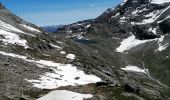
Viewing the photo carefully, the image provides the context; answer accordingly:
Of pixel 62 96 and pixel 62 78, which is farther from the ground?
pixel 62 78

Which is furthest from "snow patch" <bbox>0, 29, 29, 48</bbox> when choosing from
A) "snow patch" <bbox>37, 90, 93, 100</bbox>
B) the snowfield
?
"snow patch" <bbox>37, 90, 93, 100</bbox>

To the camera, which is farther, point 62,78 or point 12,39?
point 12,39

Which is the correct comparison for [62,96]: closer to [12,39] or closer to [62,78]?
[62,78]

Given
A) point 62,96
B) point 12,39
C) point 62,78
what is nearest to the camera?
point 62,96

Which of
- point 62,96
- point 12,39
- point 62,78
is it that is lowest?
point 62,96

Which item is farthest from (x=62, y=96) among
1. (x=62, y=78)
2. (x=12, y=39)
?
(x=12, y=39)

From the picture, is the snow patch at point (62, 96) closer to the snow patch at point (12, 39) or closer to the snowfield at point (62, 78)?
the snowfield at point (62, 78)

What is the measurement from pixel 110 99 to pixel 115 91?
34.9 feet

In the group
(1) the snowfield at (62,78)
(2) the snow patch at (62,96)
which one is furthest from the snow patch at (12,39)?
(2) the snow patch at (62,96)

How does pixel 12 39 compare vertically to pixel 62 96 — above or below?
above

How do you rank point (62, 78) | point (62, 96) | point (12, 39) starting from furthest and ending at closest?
point (12, 39)
point (62, 78)
point (62, 96)

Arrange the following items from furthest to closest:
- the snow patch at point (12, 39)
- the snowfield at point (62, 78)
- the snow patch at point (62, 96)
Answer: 1. the snow patch at point (12, 39)
2. the snowfield at point (62, 78)
3. the snow patch at point (62, 96)

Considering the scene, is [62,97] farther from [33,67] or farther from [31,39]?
[31,39]

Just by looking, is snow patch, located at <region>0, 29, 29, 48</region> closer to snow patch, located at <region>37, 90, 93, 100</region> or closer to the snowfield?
the snowfield
